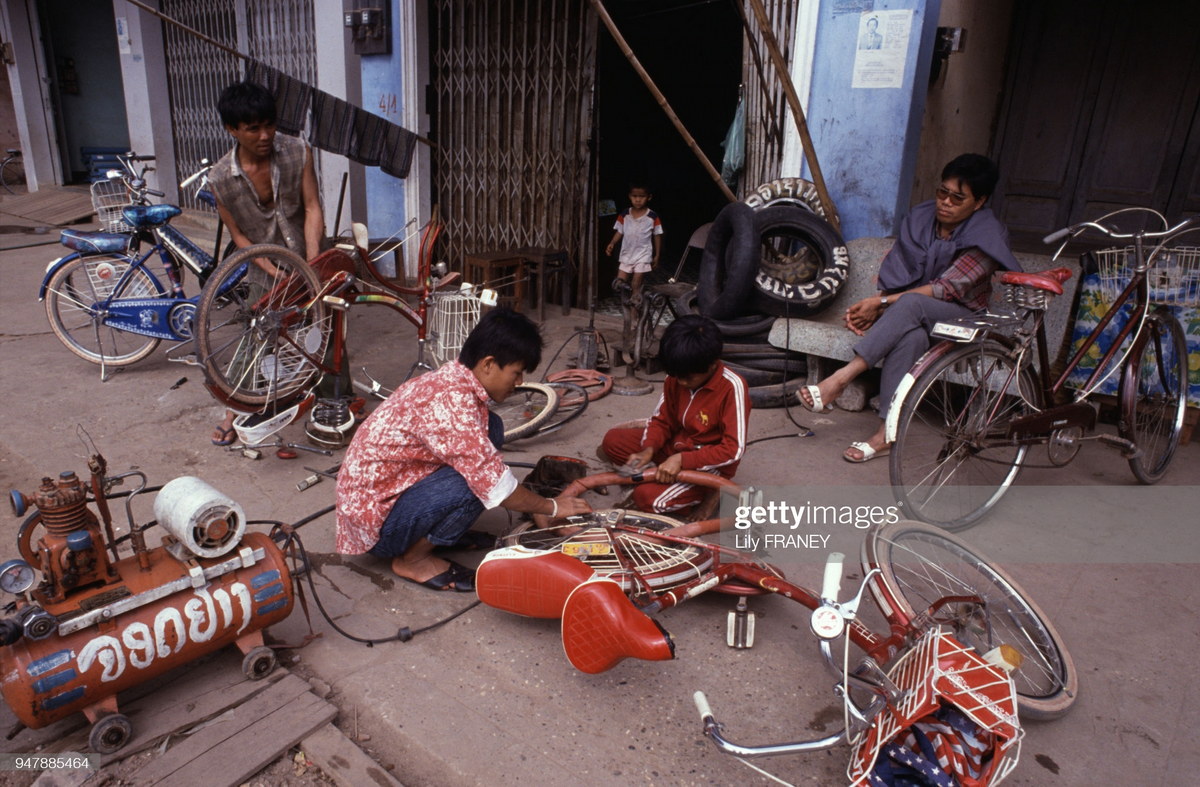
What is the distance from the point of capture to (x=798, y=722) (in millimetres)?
2199

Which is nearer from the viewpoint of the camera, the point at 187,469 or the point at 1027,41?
the point at 187,469

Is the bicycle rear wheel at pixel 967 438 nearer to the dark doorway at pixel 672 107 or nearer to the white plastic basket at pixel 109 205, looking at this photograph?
the dark doorway at pixel 672 107

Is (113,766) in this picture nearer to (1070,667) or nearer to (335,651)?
(335,651)

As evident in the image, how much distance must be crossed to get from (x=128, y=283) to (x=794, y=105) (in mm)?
4395

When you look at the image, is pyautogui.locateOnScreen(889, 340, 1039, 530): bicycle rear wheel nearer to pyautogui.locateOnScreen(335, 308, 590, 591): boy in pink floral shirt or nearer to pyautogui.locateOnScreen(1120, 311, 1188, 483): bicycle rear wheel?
pyautogui.locateOnScreen(1120, 311, 1188, 483): bicycle rear wheel

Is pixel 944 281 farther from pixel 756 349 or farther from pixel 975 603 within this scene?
pixel 975 603

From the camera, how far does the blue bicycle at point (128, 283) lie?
482 centimetres

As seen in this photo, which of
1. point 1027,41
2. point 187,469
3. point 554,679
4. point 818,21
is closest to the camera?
point 554,679

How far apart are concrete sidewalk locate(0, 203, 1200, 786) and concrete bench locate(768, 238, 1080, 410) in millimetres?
825

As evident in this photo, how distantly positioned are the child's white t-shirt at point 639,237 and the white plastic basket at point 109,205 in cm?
363

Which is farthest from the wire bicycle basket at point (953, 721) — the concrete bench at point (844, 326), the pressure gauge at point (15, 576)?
the concrete bench at point (844, 326)

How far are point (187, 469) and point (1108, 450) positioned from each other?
15.7 ft

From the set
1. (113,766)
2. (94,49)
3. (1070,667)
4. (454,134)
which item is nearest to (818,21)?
(454,134)

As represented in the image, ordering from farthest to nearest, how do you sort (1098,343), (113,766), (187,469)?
(1098,343)
(187,469)
(113,766)
